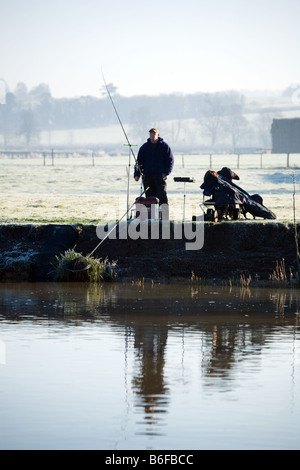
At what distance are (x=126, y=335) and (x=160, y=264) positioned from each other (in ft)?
22.8

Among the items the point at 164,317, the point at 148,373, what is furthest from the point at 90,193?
the point at 148,373

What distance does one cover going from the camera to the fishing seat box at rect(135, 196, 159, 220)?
61.7 feet

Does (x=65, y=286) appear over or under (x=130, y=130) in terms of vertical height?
under

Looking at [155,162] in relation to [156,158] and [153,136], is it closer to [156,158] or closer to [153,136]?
[156,158]

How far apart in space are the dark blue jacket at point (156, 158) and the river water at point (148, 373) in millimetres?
3896

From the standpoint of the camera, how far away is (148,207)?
1891 cm

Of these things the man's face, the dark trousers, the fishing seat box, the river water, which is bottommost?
the river water

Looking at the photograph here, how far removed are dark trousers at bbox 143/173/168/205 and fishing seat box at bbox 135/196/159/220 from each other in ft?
1.40

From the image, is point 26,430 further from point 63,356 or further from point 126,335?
point 126,335

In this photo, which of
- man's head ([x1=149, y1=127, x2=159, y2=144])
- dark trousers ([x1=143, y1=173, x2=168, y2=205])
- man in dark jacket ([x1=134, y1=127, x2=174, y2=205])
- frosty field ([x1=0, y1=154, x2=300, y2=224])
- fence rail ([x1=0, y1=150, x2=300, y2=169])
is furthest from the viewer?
fence rail ([x1=0, y1=150, x2=300, y2=169])

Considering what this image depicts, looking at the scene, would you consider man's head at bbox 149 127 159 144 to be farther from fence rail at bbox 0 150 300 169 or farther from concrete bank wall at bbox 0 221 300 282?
fence rail at bbox 0 150 300 169

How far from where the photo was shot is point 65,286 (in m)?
17.3

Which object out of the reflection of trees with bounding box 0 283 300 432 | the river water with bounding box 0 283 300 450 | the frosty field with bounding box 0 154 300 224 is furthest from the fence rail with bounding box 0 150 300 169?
the river water with bounding box 0 283 300 450
